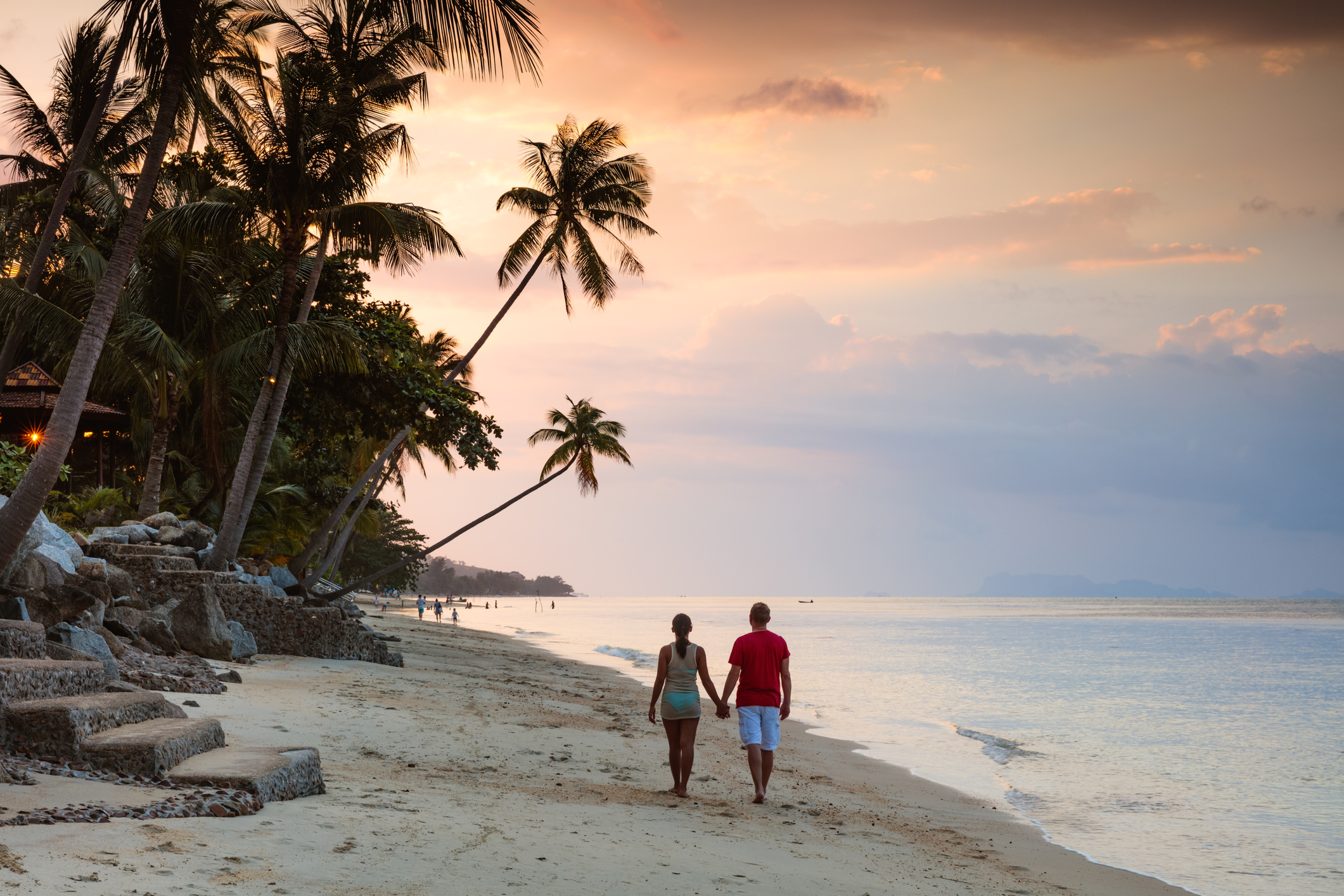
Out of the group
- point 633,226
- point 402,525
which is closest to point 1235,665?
point 633,226

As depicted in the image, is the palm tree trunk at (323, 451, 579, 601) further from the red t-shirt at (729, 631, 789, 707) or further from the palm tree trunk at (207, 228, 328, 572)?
the red t-shirt at (729, 631, 789, 707)

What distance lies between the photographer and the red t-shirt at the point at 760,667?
26.2 feet

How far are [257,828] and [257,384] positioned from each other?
2122cm

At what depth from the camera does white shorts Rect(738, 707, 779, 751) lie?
8055mm

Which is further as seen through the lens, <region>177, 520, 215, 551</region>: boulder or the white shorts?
<region>177, 520, 215, 551</region>: boulder

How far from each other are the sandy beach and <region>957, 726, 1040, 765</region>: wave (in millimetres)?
2647

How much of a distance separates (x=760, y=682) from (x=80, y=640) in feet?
20.2

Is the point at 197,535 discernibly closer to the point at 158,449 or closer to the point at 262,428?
the point at 262,428

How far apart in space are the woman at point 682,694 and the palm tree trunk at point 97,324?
5701mm

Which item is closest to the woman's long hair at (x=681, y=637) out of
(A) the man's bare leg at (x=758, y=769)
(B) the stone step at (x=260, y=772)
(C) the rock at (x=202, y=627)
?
(A) the man's bare leg at (x=758, y=769)

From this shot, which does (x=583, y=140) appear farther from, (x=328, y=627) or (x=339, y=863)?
(x=339, y=863)

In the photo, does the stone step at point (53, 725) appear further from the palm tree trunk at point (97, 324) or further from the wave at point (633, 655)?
the wave at point (633, 655)

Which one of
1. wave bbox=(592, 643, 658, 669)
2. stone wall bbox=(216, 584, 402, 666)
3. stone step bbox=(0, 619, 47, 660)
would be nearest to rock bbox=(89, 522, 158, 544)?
stone wall bbox=(216, 584, 402, 666)

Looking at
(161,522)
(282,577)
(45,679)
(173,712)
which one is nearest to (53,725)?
(45,679)
